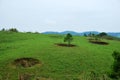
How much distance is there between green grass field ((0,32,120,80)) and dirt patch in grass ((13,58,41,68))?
452 mm

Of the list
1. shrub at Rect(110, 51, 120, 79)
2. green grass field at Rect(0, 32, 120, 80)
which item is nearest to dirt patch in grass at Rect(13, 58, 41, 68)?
green grass field at Rect(0, 32, 120, 80)

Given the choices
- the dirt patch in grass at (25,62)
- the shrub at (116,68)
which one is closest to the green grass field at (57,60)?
the dirt patch in grass at (25,62)

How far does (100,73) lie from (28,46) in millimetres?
11946

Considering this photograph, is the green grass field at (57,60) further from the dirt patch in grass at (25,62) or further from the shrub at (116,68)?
the shrub at (116,68)

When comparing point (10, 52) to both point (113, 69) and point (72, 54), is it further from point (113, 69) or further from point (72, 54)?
point (113, 69)

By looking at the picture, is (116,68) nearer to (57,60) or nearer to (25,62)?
(57,60)

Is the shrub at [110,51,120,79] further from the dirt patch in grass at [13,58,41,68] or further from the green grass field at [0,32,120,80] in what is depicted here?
the dirt patch in grass at [13,58,41,68]

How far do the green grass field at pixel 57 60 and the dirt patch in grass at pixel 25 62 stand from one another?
1.48 feet

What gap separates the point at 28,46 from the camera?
34.0 metres

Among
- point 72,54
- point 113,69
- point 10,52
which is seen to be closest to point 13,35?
point 10,52

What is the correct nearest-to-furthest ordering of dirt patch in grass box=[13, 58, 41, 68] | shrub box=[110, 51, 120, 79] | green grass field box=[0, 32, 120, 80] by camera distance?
1. shrub box=[110, 51, 120, 79]
2. green grass field box=[0, 32, 120, 80]
3. dirt patch in grass box=[13, 58, 41, 68]

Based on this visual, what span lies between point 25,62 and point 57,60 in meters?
3.41

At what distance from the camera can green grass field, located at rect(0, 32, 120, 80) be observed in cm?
2450

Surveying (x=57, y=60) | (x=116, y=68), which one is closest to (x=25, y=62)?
(x=57, y=60)
